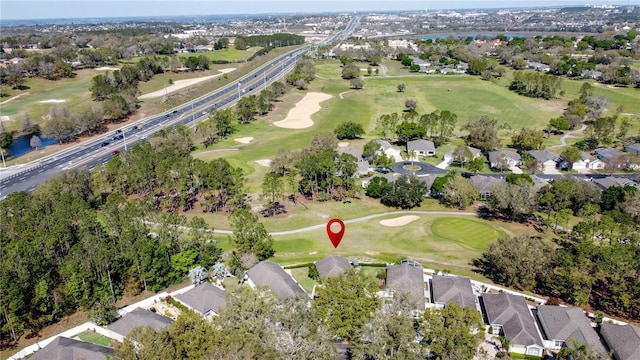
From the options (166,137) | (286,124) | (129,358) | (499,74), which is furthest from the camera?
(499,74)

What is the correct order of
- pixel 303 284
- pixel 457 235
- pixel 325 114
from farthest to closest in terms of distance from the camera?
pixel 325 114 < pixel 457 235 < pixel 303 284

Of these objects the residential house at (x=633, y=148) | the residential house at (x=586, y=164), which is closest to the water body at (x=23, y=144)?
the residential house at (x=586, y=164)

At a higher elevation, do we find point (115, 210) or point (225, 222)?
point (115, 210)

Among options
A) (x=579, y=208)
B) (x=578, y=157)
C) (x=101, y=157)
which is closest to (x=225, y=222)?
(x=101, y=157)

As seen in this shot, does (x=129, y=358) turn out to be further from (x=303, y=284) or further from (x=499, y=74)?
(x=499, y=74)

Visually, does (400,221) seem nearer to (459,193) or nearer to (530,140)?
(459,193)

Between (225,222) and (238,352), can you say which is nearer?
(238,352)
